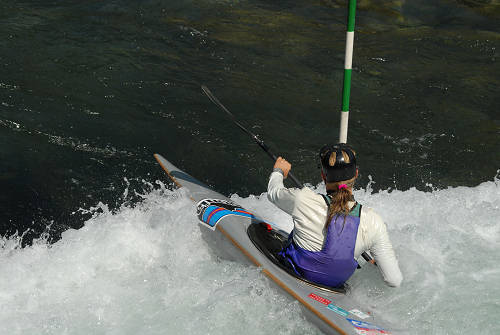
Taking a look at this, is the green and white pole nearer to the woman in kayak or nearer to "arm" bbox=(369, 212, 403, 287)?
the woman in kayak

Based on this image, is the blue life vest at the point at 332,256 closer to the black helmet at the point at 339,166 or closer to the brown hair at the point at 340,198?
the brown hair at the point at 340,198

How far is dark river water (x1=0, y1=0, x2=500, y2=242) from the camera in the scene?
647cm

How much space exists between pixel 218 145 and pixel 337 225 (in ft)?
12.3

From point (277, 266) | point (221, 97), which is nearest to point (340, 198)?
point (277, 266)

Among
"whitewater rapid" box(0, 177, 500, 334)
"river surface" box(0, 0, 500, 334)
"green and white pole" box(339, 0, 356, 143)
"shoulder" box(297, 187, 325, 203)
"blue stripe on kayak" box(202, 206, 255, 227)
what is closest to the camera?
"shoulder" box(297, 187, 325, 203)

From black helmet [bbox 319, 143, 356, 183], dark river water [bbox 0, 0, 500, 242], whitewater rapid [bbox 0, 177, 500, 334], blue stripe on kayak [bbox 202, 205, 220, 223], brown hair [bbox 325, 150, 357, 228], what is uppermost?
black helmet [bbox 319, 143, 356, 183]

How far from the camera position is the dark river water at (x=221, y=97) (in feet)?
21.2

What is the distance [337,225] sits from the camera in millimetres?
3510

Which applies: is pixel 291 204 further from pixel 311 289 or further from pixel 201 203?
pixel 201 203

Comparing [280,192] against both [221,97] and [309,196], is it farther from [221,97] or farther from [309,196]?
[221,97]

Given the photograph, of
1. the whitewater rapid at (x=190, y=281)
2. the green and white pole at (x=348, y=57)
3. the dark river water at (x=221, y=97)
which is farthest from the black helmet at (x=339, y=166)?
the dark river water at (x=221, y=97)

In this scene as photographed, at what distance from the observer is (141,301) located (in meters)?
4.37

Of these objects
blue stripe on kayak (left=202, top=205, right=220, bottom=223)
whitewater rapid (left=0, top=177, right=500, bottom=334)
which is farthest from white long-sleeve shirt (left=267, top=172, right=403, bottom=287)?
blue stripe on kayak (left=202, top=205, right=220, bottom=223)

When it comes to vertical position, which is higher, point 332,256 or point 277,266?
point 332,256
